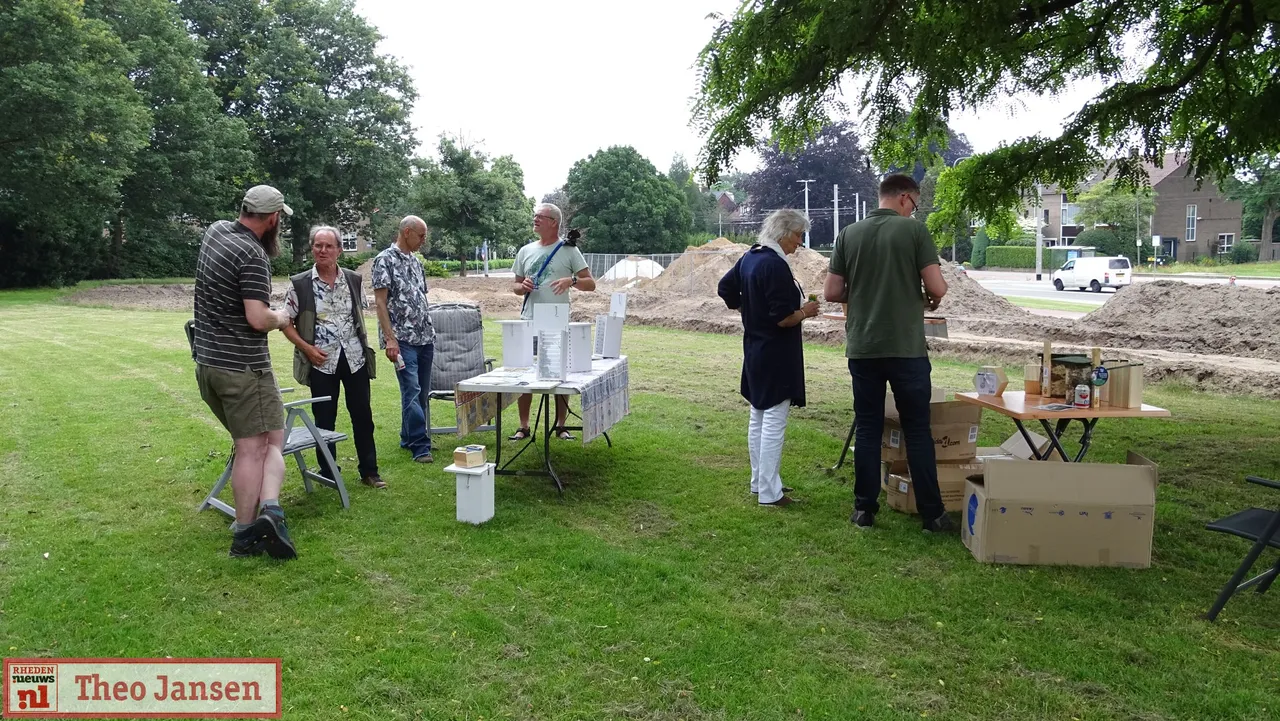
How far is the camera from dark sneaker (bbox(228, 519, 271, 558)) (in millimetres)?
4215

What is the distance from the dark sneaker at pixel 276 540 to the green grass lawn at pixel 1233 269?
4672 cm

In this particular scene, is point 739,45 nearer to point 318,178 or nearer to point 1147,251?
point 318,178

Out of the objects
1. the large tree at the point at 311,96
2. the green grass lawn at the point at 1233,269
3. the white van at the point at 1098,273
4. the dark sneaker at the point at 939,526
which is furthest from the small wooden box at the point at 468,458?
the green grass lawn at the point at 1233,269

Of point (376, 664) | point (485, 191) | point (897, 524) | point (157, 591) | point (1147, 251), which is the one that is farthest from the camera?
point (1147, 251)

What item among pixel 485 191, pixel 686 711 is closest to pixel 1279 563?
pixel 686 711

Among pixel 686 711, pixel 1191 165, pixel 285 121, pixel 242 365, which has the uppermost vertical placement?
pixel 285 121

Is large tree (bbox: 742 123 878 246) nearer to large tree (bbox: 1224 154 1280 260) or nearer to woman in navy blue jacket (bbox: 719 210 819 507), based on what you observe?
large tree (bbox: 1224 154 1280 260)

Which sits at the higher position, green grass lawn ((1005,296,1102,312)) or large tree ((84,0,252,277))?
large tree ((84,0,252,277))

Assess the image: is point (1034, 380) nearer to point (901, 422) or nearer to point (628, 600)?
point (901, 422)

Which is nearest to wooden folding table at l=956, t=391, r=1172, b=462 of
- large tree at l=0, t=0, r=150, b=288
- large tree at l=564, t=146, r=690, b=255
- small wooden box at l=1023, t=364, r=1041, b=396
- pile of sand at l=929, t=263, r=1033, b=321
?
small wooden box at l=1023, t=364, r=1041, b=396

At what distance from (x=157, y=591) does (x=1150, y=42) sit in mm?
8209

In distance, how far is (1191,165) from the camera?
26.3 ft

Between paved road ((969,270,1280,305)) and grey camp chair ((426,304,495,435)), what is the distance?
20.8m

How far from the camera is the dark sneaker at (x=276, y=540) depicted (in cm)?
418
